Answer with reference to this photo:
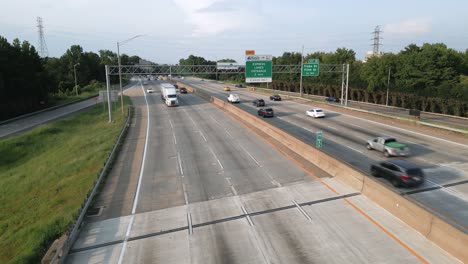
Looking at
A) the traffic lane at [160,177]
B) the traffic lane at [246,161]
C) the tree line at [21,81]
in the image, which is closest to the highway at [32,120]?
the tree line at [21,81]

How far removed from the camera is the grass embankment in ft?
52.3

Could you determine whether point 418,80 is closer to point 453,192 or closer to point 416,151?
point 416,151

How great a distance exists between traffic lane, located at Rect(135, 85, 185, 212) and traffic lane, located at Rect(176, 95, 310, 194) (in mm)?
3231

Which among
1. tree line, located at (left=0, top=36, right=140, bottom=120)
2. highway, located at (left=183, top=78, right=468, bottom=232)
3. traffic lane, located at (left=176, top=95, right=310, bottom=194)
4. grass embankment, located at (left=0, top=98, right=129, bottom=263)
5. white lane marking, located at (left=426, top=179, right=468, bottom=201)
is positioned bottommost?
grass embankment, located at (left=0, top=98, right=129, bottom=263)

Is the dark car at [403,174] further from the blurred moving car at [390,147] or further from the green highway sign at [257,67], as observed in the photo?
the green highway sign at [257,67]

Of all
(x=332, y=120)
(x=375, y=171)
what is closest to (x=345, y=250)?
(x=375, y=171)

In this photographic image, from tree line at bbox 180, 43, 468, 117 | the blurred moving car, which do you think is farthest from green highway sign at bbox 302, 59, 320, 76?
the blurred moving car

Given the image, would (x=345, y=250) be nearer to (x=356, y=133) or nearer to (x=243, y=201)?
(x=243, y=201)

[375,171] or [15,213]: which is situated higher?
[375,171]

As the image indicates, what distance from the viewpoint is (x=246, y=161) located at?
25281mm

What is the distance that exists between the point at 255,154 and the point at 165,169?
7.44m

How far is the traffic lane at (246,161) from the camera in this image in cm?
2061

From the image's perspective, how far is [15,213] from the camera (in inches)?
849

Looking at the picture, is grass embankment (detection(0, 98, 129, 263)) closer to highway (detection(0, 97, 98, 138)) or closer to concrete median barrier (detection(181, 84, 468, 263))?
highway (detection(0, 97, 98, 138))
